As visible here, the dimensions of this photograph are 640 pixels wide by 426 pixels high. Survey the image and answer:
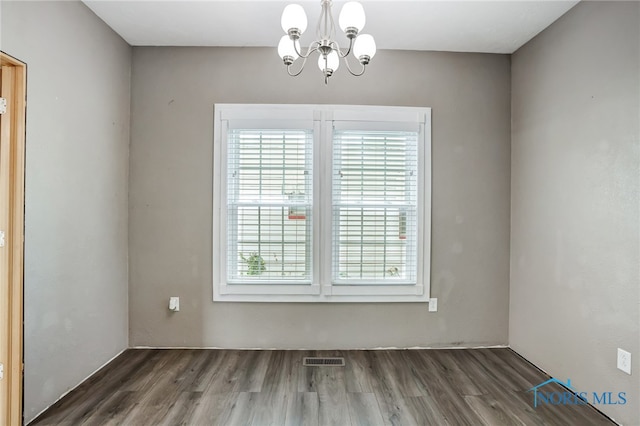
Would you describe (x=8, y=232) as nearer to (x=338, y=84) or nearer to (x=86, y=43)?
(x=86, y=43)

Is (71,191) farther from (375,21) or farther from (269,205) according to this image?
(375,21)

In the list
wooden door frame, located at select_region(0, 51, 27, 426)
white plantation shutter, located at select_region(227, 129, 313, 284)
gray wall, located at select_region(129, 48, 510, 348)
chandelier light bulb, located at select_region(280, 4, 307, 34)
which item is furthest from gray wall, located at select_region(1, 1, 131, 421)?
chandelier light bulb, located at select_region(280, 4, 307, 34)

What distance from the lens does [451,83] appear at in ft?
9.53

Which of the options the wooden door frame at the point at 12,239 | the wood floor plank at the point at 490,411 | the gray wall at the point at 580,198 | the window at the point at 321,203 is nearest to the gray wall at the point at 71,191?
the wooden door frame at the point at 12,239

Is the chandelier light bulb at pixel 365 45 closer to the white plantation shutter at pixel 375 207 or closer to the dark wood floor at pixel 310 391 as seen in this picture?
the white plantation shutter at pixel 375 207

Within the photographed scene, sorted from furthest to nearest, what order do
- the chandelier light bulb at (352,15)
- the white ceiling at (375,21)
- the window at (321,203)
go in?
the window at (321,203), the white ceiling at (375,21), the chandelier light bulb at (352,15)

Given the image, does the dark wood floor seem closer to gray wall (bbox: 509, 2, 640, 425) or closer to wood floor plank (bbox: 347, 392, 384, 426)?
wood floor plank (bbox: 347, 392, 384, 426)

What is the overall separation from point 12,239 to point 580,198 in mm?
3501

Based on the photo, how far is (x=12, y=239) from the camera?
179 centimetres

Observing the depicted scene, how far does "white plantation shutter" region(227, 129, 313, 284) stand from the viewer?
2.85 metres

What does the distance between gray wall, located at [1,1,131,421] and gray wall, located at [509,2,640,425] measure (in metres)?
3.43

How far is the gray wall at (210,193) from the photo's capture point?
112 inches

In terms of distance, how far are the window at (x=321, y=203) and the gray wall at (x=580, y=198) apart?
814mm

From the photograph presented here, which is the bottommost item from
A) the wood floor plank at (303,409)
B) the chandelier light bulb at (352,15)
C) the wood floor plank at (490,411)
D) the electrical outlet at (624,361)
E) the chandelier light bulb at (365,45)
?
the wood floor plank at (303,409)
